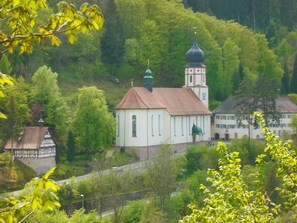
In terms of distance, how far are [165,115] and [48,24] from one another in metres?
50.3

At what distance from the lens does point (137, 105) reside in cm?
5419

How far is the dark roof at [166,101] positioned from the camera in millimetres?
54250

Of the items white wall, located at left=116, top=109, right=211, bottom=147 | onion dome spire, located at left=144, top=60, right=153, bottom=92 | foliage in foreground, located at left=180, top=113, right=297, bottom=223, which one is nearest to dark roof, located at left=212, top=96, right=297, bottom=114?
white wall, located at left=116, top=109, right=211, bottom=147

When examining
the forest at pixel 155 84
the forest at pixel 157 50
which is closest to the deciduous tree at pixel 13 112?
the forest at pixel 155 84

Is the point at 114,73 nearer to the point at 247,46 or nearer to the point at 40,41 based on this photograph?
the point at 247,46

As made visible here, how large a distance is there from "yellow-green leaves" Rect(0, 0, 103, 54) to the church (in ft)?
154

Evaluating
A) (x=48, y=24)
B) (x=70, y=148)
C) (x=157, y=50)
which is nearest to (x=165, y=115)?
(x=70, y=148)

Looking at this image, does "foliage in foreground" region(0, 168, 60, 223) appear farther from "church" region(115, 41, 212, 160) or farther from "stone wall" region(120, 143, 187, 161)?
"church" region(115, 41, 212, 160)

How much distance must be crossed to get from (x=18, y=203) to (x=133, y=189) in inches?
1508

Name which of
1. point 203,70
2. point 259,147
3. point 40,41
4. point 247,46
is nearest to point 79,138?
point 259,147

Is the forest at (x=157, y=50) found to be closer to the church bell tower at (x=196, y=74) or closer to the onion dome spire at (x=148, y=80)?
the onion dome spire at (x=148, y=80)

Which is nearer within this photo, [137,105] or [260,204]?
[260,204]

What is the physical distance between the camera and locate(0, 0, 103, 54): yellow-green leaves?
241 inches

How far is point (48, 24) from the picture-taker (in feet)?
20.7
